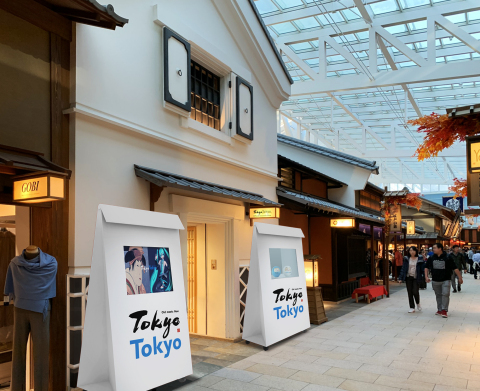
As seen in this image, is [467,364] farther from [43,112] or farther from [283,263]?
Answer: [43,112]

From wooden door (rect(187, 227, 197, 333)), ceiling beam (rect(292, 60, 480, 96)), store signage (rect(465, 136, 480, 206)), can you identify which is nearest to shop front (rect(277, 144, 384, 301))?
ceiling beam (rect(292, 60, 480, 96))

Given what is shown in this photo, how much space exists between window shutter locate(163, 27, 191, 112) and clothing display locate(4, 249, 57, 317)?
351 centimetres

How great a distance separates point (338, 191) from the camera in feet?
57.0

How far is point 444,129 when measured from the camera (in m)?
6.57

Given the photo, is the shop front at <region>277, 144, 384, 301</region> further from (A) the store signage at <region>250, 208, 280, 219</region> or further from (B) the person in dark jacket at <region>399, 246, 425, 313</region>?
(B) the person in dark jacket at <region>399, 246, 425, 313</region>

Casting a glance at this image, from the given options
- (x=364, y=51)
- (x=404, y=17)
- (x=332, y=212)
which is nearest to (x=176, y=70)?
(x=332, y=212)

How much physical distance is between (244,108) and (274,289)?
3.99 metres

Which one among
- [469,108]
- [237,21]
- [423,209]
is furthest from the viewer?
[423,209]

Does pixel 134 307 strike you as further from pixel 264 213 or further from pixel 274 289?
pixel 264 213

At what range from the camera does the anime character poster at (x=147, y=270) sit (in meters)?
5.33

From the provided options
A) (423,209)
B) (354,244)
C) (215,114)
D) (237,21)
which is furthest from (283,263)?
(423,209)

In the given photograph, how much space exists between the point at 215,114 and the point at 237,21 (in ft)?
7.09

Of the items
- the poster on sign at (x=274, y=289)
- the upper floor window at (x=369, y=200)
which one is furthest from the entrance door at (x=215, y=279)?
the upper floor window at (x=369, y=200)

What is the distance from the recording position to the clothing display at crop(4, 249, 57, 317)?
5.00m
